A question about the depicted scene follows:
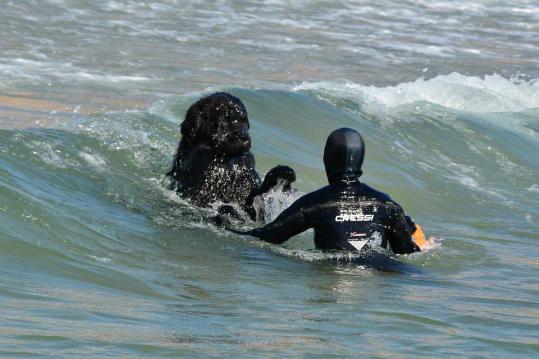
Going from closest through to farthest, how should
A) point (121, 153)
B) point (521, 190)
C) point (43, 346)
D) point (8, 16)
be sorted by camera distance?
point (43, 346), point (121, 153), point (521, 190), point (8, 16)

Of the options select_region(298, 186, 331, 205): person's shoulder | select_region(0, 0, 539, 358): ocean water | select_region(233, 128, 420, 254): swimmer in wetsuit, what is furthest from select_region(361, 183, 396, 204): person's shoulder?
select_region(0, 0, 539, 358): ocean water

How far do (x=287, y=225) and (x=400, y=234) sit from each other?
72cm

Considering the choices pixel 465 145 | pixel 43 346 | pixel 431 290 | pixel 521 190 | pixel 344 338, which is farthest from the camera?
pixel 465 145

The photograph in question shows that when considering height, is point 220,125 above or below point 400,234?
above

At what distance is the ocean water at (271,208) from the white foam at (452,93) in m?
0.05

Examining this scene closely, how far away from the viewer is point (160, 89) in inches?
633

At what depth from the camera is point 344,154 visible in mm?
7223

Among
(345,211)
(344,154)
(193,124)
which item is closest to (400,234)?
(345,211)

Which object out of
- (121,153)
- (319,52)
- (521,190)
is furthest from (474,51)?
(121,153)

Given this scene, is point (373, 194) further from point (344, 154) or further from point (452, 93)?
point (452, 93)

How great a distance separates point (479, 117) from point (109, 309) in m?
10.6

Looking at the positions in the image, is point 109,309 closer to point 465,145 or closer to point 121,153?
point 121,153

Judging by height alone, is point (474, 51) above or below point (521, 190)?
above

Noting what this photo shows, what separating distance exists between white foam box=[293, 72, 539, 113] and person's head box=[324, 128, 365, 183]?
314 inches
